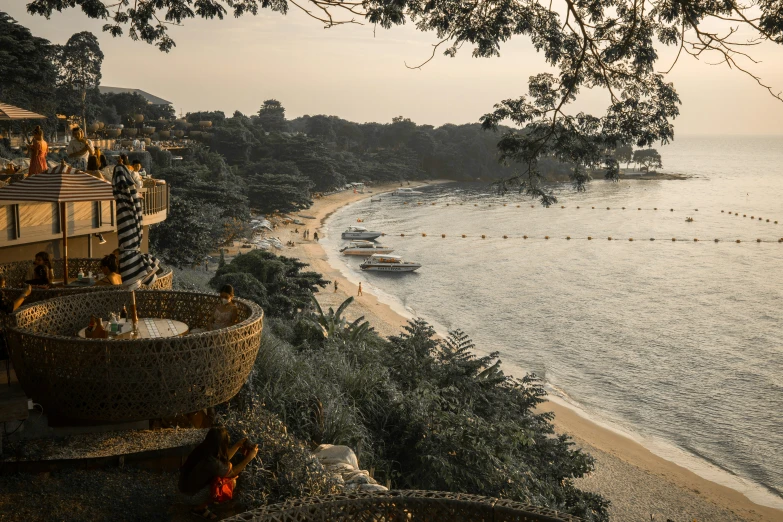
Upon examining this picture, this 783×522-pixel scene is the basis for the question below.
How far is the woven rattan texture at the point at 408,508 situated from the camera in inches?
171

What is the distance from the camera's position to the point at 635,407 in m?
27.8

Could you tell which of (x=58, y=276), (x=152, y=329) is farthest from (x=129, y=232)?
(x=58, y=276)

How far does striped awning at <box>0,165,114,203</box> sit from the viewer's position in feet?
31.3

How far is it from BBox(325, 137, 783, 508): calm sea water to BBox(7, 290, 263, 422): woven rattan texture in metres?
20.3

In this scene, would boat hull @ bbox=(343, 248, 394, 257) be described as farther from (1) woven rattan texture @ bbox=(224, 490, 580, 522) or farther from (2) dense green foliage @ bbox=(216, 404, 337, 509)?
(1) woven rattan texture @ bbox=(224, 490, 580, 522)

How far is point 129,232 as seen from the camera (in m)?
7.95

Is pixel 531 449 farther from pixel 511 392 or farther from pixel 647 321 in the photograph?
pixel 647 321

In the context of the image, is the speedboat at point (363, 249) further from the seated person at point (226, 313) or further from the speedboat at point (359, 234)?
the seated person at point (226, 313)

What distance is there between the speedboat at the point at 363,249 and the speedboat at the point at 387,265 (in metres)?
4.92

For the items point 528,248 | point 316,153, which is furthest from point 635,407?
point 316,153

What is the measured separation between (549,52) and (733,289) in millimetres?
46001

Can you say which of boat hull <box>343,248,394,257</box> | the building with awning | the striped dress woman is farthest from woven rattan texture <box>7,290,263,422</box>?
boat hull <box>343,248,394,257</box>

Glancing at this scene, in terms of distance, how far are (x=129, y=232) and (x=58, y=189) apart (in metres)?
2.38

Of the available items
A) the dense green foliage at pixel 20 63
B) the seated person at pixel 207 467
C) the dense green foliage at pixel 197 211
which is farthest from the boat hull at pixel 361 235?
the seated person at pixel 207 467
